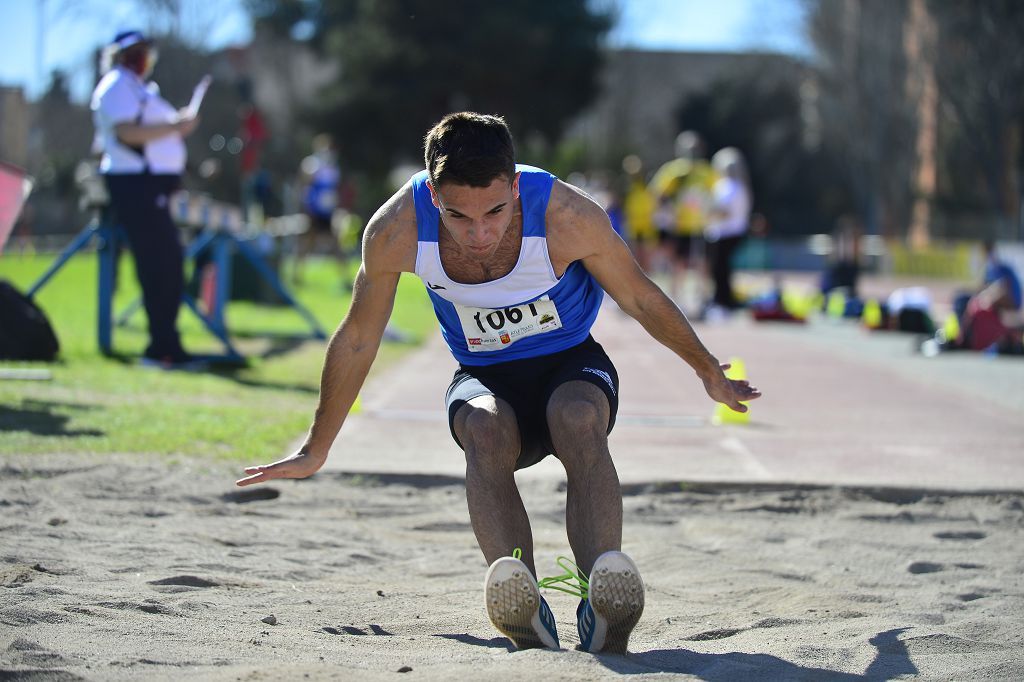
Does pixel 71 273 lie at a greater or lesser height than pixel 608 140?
lesser

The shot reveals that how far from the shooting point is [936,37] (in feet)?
109

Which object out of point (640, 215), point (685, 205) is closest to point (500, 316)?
point (685, 205)

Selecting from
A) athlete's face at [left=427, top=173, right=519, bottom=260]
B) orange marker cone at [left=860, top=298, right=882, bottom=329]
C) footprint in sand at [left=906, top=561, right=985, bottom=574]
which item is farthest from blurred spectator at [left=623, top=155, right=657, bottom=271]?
athlete's face at [left=427, top=173, right=519, bottom=260]

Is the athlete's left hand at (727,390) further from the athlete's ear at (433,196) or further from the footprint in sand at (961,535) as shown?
the footprint in sand at (961,535)

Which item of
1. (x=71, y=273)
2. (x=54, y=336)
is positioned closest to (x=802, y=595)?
(x=54, y=336)

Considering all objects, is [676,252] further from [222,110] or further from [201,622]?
[222,110]

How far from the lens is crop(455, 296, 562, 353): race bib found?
3949mm

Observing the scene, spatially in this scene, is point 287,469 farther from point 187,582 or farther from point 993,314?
point 993,314

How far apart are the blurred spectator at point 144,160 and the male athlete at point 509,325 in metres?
5.24

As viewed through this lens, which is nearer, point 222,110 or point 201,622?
point 201,622

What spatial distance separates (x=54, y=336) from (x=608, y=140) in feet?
142

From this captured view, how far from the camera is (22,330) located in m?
8.98

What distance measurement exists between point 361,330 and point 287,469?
479 mm

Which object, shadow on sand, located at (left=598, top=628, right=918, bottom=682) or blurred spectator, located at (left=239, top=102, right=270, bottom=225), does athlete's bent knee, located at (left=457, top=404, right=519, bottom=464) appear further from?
blurred spectator, located at (left=239, top=102, right=270, bottom=225)
